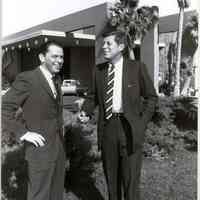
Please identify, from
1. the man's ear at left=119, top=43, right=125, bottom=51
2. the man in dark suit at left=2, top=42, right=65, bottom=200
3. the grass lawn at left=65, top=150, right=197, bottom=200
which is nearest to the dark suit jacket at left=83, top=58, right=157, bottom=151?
the man's ear at left=119, top=43, right=125, bottom=51

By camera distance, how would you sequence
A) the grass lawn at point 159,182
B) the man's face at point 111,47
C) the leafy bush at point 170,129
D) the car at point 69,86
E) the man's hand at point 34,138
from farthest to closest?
1. the leafy bush at point 170,129
2. the grass lawn at point 159,182
3. the car at point 69,86
4. the man's face at point 111,47
5. the man's hand at point 34,138

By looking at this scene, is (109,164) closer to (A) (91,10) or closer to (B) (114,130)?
(B) (114,130)

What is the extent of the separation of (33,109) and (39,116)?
2.7 inches

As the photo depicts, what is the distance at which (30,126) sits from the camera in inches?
100

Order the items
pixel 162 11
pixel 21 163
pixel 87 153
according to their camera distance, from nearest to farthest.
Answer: pixel 21 163, pixel 87 153, pixel 162 11

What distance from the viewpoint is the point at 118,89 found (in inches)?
112

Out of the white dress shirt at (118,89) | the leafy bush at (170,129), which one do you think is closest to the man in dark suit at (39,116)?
the white dress shirt at (118,89)

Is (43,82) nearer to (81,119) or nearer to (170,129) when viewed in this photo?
(81,119)

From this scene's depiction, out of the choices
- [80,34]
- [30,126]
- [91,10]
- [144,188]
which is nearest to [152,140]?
[144,188]

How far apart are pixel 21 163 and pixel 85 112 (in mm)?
1278

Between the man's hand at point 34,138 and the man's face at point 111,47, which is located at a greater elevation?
the man's face at point 111,47

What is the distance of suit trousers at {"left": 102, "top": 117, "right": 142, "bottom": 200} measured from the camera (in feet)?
9.33

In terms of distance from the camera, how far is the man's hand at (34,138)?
2.49 metres

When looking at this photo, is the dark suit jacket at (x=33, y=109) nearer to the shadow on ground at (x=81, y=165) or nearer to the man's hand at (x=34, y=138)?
the man's hand at (x=34, y=138)
